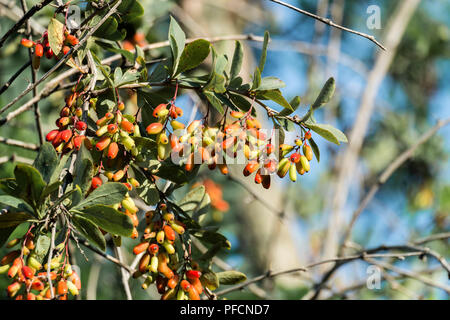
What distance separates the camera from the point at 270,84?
2.84 feet

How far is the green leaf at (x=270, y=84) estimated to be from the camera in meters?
0.86

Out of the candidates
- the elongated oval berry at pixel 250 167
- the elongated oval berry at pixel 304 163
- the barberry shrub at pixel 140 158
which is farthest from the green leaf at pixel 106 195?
the elongated oval berry at pixel 304 163

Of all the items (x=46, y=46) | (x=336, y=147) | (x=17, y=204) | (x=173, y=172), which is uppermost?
(x=336, y=147)

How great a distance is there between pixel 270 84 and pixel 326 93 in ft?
0.32

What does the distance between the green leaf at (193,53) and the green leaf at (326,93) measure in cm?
21

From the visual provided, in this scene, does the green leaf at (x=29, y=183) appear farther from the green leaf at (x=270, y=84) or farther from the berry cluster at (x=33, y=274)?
the green leaf at (x=270, y=84)

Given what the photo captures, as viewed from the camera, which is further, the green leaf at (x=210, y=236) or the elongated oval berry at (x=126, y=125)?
the green leaf at (x=210, y=236)

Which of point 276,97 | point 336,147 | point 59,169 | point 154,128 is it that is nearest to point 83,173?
point 59,169

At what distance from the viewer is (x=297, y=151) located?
2.84ft

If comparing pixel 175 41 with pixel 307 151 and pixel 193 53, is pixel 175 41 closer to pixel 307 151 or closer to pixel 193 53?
pixel 193 53

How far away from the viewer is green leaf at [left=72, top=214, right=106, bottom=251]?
0.76 meters

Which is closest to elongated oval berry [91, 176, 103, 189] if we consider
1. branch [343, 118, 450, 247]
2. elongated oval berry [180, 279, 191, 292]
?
elongated oval berry [180, 279, 191, 292]

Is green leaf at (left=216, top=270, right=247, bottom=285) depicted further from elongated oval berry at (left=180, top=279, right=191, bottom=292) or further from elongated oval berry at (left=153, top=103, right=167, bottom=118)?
elongated oval berry at (left=153, top=103, right=167, bottom=118)

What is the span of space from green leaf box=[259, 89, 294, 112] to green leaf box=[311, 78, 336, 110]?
0.05m
